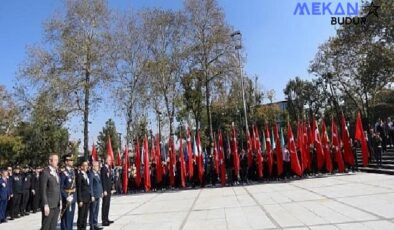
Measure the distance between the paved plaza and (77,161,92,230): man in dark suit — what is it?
101 centimetres

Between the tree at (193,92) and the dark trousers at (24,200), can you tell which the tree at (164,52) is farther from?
the dark trousers at (24,200)

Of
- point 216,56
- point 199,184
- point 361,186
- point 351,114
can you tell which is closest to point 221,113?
point 351,114

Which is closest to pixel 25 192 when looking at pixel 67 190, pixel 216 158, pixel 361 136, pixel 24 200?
pixel 24 200

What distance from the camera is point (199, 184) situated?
787 inches

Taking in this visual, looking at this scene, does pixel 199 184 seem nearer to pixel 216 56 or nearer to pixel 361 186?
pixel 361 186

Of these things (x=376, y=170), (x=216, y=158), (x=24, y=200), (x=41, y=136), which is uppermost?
(x=41, y=136)

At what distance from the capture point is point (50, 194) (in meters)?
7.28

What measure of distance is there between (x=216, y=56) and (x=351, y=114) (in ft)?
104

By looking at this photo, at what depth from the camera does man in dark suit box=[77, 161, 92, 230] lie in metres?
8.94

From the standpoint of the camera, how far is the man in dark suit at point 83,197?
894 cm

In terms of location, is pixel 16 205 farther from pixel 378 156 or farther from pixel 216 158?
pixel 378 156

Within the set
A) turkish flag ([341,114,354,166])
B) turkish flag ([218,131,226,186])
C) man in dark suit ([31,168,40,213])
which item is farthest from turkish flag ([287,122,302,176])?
man in dark suit ([31,168,40,213])

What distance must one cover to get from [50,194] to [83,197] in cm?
177

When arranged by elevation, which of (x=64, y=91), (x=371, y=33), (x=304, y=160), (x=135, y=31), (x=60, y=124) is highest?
(x=135, y=31)
